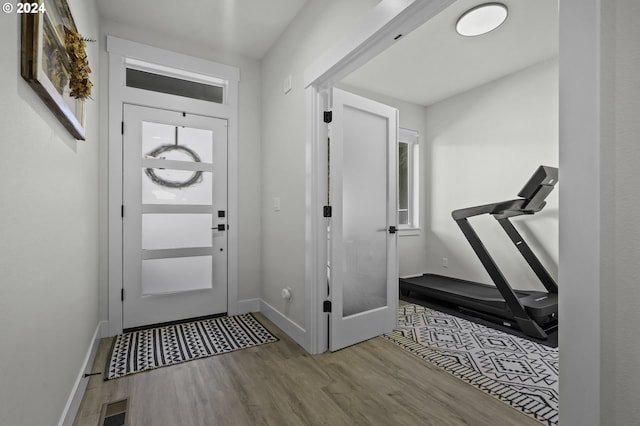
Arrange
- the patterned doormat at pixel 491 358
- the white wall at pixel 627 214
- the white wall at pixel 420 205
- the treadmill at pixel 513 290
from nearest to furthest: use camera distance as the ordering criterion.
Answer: the white wall at pixel 627 214 < the patterned doormat at pixel 491 358 < the treadmill at pixel 513 290 < the white wall at pixel 420 205

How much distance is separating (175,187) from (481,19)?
127 inches

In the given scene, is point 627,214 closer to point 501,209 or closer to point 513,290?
point 501,209

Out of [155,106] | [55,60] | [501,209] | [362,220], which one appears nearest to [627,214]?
[362,220]

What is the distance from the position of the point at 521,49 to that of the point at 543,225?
6.40ft

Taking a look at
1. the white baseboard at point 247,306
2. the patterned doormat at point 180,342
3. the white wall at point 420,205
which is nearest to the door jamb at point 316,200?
the patterned doormat at point 180,342

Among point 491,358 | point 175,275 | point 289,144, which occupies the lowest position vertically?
point 491,358

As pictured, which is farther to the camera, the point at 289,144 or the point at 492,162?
the point at 492,162

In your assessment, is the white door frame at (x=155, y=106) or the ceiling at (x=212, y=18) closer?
the ceiling at (x=212, y=18)

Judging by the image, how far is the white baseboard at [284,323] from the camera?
256cm

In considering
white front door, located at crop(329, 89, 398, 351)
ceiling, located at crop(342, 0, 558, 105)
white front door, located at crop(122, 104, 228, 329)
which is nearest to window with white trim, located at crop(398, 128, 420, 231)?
ceiling, located at crop(342, 0, 558, 105)

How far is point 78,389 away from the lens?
172 cm

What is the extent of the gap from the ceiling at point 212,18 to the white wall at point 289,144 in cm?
14

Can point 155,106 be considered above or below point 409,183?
above

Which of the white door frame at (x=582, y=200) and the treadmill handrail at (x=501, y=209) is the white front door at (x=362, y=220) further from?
the white door frame at (x=582, y=200)
